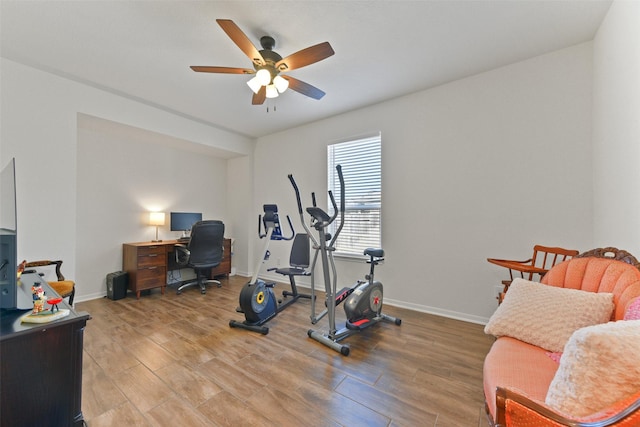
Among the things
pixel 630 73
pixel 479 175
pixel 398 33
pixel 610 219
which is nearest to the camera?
pixel 630 73

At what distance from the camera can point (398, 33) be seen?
2.15 meters

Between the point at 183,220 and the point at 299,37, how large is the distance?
365cm

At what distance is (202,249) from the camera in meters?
3.92

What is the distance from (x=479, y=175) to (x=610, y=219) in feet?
3.59

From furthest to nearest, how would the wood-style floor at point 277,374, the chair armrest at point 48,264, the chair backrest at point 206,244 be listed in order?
1. the chair backrest at point 206,244
2. the chair armrest at point 48,264
3. the wood-style floor at point 277,374

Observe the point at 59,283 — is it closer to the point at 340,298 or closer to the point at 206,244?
the point at 206,244

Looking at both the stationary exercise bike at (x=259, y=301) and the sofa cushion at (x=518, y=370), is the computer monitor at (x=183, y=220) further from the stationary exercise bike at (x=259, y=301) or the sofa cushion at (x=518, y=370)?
the sofa cushion at (x=518, y=370)

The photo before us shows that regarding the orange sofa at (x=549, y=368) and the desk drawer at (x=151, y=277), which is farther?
the desk drawer at (x=151, y=277)

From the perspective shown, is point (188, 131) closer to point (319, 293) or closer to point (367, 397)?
point (319, 293)

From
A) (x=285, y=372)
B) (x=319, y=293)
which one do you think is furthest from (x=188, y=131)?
(x=285, y=372)

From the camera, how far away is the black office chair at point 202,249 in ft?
12.5

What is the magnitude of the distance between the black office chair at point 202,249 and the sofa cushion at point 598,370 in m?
3.96

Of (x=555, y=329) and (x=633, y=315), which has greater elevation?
(x=633, y=315)

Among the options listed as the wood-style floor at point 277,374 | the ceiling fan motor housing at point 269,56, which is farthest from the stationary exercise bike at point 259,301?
the ceiling fan motor housing at point 269,56
